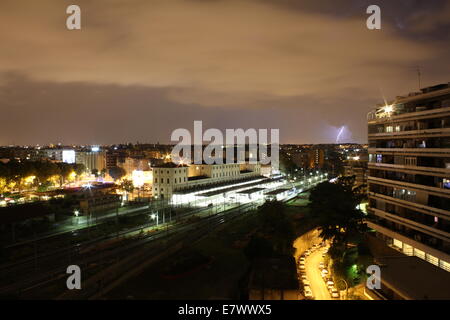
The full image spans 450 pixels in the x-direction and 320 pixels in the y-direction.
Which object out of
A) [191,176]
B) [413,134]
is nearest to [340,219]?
[413,134]

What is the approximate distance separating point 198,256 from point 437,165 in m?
15.3

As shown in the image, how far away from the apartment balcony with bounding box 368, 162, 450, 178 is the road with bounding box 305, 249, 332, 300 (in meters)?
7.86

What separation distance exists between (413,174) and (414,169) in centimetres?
43

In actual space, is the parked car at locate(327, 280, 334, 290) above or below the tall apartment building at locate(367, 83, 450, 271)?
below

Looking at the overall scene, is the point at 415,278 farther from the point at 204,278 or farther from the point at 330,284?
the point at 204,278

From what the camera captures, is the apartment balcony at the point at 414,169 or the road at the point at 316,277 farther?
the apartment balcony at the point at 414,169

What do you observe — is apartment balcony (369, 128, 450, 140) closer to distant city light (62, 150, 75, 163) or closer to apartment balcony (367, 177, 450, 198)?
apartment balcony (367, 177, 450, 198)

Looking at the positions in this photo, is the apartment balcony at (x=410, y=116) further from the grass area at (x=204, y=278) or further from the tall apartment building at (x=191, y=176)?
the tall apartment building at (x=191, y=176)

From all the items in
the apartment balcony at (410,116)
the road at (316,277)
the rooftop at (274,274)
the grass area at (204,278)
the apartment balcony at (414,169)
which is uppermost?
the apartment balcony at (410,116)

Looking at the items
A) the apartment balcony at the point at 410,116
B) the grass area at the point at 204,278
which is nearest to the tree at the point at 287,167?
the apartment balcony at the point at 410,116

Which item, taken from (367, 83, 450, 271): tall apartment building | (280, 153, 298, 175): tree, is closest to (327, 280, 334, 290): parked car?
(367, 83, 450, 271): tall apartment building

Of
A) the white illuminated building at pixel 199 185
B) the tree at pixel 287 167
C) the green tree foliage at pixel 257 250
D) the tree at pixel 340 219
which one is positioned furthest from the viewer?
the tree at pixel 287 167

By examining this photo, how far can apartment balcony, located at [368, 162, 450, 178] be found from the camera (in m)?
20.2

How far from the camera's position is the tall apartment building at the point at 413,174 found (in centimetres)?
2041
